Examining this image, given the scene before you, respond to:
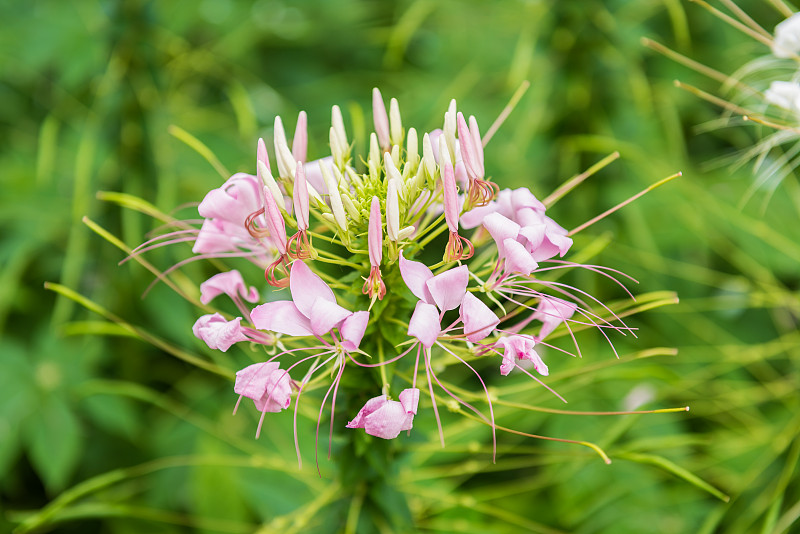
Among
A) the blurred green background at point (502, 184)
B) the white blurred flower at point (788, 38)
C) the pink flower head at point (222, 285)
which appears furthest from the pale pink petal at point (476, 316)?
the white blurred flower at point (788, 38)

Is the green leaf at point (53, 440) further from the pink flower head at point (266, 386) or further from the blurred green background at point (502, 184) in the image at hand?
the pink flower head at point (266, 386)

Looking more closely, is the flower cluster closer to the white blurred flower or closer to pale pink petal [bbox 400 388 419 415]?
pale pink petal [bbox 400 388 419 415]

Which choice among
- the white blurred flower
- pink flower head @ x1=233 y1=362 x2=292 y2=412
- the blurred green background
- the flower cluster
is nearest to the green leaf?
the blurred green background

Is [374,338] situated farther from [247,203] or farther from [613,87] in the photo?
[613,87]

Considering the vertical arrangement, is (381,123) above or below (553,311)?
above

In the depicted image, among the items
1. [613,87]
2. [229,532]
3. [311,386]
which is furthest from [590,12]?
[229,532]

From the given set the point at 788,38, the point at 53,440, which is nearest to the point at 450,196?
the point at 788,38

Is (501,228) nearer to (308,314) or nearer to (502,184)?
(308,314)

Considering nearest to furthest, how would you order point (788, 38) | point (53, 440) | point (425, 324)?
point (425, 324)
point (788, 38)
point (53, 440)
